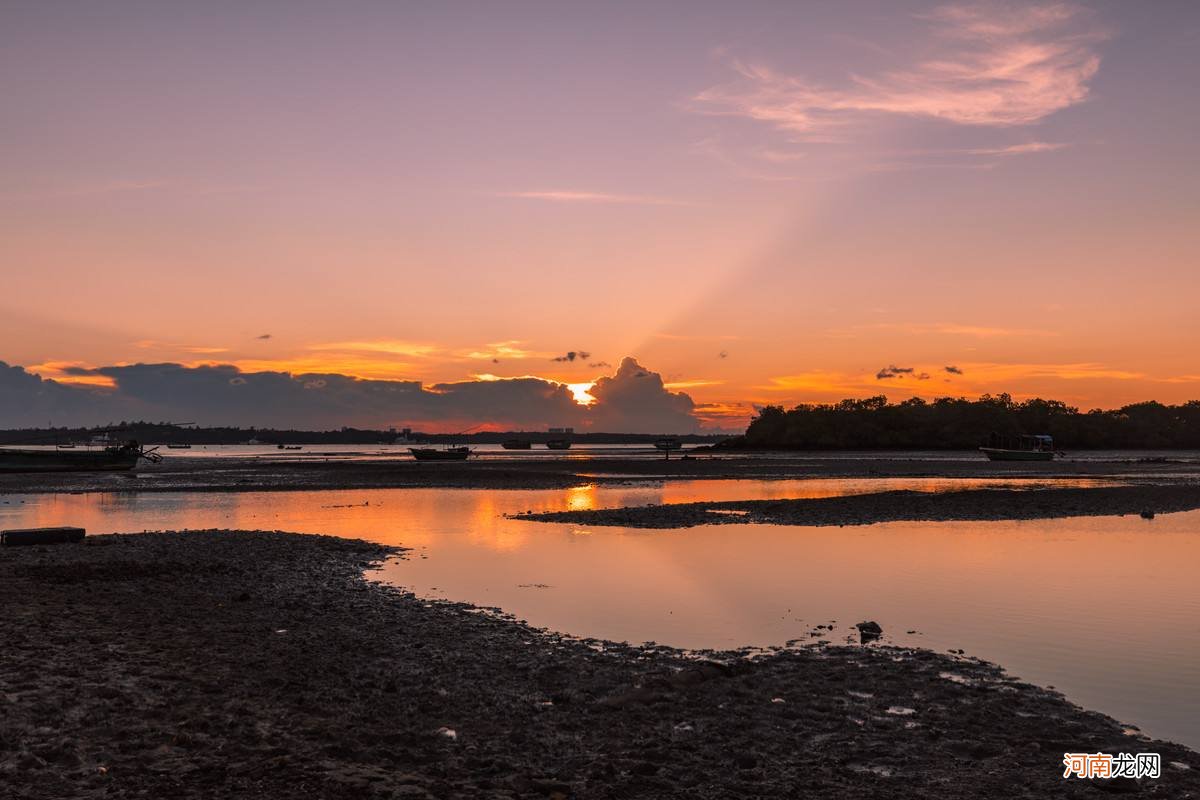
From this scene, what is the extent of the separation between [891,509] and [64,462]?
77.1m

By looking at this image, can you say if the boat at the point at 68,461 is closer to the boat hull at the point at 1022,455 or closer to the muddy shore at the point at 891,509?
the muddy shore at the point at 891,509

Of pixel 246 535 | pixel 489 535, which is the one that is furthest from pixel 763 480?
pixel 246 535

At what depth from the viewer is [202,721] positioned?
999cm

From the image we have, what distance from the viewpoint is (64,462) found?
82438mm

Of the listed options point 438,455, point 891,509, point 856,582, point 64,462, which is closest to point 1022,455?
point 438,455

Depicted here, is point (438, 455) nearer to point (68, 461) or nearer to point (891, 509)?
point (68, 461)

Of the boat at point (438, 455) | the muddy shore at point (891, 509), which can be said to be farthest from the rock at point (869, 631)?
the boat at point (438, 455)

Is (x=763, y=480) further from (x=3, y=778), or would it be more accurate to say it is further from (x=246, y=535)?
(x=3, y=778)

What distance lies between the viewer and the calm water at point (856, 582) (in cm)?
1488

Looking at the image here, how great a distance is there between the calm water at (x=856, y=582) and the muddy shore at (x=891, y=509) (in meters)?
2.27

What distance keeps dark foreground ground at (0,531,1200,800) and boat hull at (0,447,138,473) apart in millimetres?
73782

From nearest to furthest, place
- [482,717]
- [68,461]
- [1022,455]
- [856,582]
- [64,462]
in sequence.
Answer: [482,717]
[856,582]
[64,462]
[68,461]
[1022,455]

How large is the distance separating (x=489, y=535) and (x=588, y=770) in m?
24.5

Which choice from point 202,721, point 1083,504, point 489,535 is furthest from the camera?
point 1083,504
